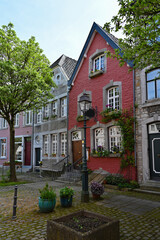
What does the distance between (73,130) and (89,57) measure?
18.4 feet

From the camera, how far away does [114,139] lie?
495 inches

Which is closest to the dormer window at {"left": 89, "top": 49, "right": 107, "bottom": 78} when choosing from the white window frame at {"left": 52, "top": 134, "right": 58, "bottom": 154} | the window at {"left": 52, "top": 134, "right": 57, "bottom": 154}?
the white window frame at {"left": 52, "top": 134, "right": 58, "bottom": 154}

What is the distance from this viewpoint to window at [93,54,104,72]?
1427 cm

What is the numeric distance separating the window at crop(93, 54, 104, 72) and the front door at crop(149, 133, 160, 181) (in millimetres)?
6131

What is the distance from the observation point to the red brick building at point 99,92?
12219 millimetres

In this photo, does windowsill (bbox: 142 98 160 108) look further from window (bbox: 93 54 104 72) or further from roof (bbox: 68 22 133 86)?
window (bbox: 93 54 104 72)

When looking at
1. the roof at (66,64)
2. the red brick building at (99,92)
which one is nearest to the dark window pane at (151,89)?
the red brick building at (99,92)

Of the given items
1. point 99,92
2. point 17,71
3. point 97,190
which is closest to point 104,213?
point 97,190

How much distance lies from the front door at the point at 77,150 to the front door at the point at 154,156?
579 cm

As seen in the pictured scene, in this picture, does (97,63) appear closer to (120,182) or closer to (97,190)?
(120,182)

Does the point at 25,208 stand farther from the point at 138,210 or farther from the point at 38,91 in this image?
the point at 38,91

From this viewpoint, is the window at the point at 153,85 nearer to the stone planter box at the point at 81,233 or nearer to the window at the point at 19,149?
the stone planter box at the point at 81,233

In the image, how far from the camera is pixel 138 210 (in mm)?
6711

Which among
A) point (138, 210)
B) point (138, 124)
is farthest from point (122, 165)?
point (138, 210)
